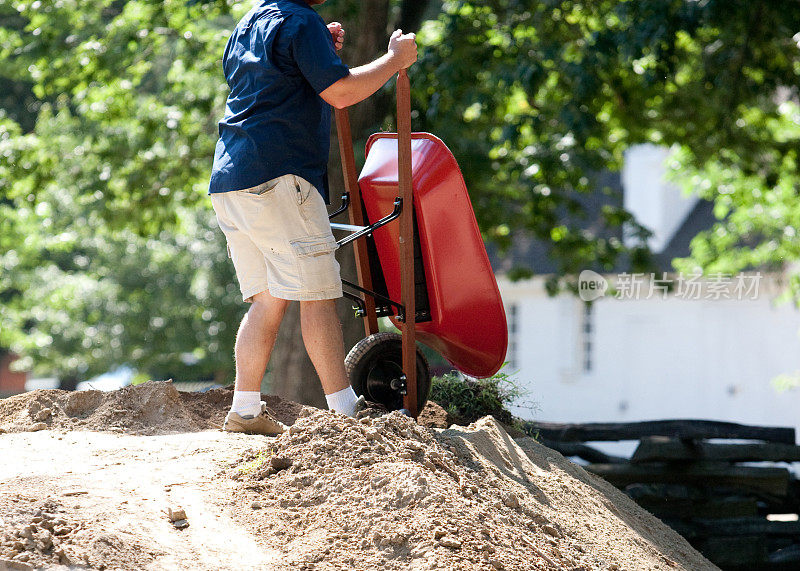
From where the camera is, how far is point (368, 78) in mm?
3668

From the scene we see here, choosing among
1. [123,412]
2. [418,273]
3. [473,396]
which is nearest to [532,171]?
[473,396]

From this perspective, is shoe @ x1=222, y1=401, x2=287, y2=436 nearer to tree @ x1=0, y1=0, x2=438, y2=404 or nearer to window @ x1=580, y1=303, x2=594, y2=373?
tree @ x1=0, y1=0, x2=438, y2=404

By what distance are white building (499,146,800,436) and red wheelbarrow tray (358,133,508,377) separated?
11951 millimetres

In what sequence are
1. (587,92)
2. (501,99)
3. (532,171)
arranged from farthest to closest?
(501,99), (532,171), (587,92)

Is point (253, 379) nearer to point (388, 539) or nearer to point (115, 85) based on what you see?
point (388, 539)

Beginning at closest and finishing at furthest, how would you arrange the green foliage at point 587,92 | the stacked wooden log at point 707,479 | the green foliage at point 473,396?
the green foliage at point 473,396, the stacked wooden log at point 707,479, the green foliage at point 587,92

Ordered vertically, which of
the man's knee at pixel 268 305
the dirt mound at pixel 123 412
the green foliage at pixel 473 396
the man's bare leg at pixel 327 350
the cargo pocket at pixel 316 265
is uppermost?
the cargo pocket at pixel 316 265

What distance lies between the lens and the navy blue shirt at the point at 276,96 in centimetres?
363

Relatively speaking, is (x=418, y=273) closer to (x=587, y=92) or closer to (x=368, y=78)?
(x=368, y=78)

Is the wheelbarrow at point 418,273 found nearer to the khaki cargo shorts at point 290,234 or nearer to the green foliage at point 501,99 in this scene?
the khaki cargo shorts at point 290,234

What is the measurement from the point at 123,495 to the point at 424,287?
174cm

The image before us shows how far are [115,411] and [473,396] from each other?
174 cm

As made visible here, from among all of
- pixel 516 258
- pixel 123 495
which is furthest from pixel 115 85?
pixel 516 258

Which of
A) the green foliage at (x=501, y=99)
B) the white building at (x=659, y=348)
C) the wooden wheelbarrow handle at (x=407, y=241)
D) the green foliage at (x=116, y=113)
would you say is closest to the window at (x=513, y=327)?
the white building at (x=659, y=348)
